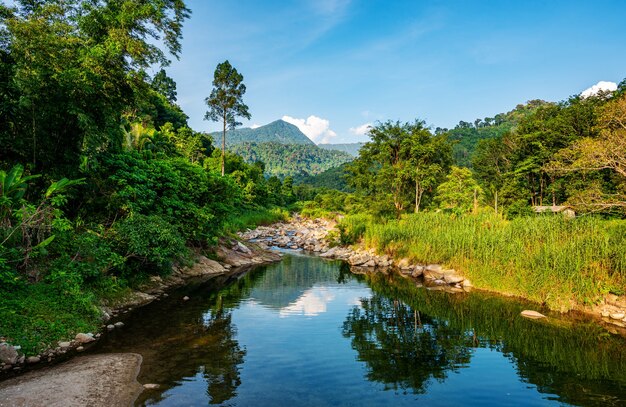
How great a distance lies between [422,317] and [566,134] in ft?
111

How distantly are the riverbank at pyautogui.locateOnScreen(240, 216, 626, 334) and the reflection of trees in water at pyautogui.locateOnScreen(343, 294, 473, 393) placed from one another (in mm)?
5058

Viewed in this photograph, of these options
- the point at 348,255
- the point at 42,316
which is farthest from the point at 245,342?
the point at 348,255

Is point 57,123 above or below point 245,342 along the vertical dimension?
above

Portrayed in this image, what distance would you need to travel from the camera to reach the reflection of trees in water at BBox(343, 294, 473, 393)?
29.8 feet

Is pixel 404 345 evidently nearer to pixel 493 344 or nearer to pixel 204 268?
pixel 493 344

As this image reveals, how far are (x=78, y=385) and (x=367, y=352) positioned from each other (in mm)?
7100

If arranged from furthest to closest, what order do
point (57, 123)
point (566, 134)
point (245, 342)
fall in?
point (566, 134), point (57, 123), point (245, 342)

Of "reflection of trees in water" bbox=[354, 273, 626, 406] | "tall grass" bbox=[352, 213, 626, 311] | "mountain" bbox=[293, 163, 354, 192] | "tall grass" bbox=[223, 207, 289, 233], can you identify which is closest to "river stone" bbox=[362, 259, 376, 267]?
"tall grass" bbox=[352, 213, 626, 311]

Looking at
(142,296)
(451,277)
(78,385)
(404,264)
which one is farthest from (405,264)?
(78,385)

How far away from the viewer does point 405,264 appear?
23641 millimetres

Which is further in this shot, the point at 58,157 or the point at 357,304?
the point at 357,304

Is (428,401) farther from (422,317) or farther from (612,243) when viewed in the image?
(612,243)

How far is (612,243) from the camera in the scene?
1396cm

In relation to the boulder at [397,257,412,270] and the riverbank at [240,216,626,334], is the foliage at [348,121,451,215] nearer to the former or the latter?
the riverbank at [240,216,626,334]
